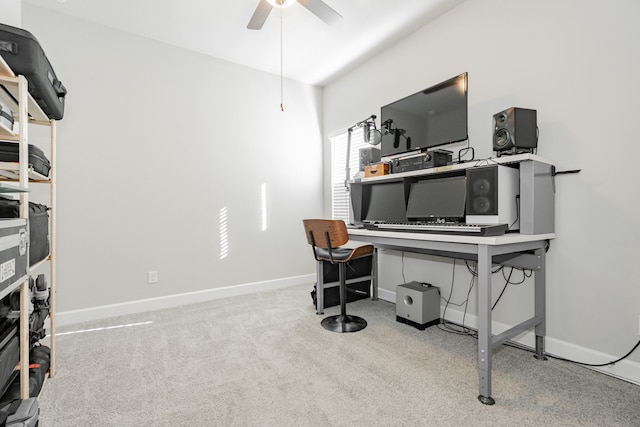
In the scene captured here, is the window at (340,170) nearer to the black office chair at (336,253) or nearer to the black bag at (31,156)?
the black office chair at (336,253)

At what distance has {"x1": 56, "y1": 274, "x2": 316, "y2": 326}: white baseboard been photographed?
267cm

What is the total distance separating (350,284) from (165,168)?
7.41 feet

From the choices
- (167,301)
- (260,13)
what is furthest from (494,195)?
(167,301)

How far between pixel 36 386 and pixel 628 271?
323 centimetres

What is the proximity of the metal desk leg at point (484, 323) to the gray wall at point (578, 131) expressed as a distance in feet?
2.57

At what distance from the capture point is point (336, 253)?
8.77ft

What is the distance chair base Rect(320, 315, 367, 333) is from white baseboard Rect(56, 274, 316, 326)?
1264mm

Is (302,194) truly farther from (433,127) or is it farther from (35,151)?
(35,151)

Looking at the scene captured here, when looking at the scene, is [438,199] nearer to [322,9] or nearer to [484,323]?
[484,323]

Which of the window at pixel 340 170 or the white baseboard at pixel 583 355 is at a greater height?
the window at pixel 340 170

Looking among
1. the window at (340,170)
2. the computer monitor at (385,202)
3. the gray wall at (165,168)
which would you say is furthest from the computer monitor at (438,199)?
the gray wall at (165,168)

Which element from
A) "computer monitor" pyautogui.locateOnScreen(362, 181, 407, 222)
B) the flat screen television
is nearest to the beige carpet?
"computer monitor" pyautogui.locateOnScreen(362, 181, 407, 222)

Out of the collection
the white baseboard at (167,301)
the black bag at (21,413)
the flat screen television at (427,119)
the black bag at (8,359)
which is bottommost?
the white baseboard at (167,301)

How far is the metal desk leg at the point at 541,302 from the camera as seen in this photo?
195 cm
